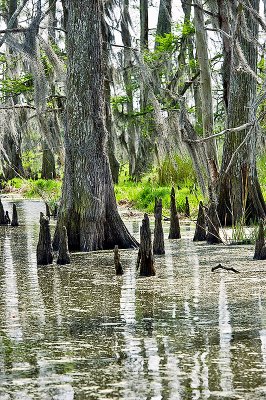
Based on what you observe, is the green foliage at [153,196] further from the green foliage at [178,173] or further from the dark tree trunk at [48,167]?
the dark tree trunk at [48,167]

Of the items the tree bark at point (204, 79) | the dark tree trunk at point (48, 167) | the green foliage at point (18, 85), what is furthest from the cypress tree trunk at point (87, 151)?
the dark tree trunk at point (48, 167)

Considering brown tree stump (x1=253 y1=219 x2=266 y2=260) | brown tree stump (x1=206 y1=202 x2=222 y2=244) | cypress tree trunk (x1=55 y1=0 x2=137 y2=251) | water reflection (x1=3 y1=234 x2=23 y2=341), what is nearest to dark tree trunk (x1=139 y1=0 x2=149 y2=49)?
cypress tree trunk (x1=55 y1=0 x2=137 y2=251)

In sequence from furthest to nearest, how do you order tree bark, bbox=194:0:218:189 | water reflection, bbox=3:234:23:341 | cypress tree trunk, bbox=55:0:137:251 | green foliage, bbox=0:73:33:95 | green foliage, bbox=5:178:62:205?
1. green foliage, bbox=5:178:62:205
2. green foliage, bbox=0:73:33:95
3. tree bark, bbox=194:0:218:189
4. cypress tree trunk, bbox=55:0:137:251
5. water reflection, bbox=3:234:23:341

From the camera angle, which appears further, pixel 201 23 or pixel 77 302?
pixel 201 23

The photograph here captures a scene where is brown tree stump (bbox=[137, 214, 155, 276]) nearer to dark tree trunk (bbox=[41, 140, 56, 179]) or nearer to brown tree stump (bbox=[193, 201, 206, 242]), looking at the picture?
brown tree stump (bbox=[193, 201, 206, 242])

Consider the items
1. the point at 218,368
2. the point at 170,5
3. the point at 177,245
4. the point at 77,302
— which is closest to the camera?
the point at 218,368

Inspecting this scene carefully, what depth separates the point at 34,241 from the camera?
11312mm

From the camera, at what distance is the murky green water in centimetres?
382

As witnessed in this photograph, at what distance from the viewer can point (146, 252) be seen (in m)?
7.30

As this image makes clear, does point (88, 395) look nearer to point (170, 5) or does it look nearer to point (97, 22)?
point (97, 22)

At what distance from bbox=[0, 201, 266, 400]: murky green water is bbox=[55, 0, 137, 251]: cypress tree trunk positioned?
1425mm

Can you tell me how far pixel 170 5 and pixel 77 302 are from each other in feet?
52.4

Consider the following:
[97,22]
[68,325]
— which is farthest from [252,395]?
[97,22]

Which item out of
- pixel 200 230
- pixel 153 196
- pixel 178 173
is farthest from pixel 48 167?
pixel 200 230
